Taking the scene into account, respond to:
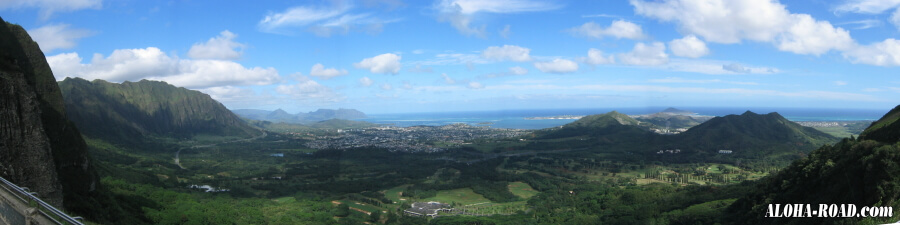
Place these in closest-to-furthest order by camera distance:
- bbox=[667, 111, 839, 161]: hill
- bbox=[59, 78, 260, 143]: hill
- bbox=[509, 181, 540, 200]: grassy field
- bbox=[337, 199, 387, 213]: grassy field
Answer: bbox=[337, 199, 387, 213]: grassy field < bbox=[509, 181, 540, 200]: grassy field < bbox=[667, 111, 839, 161]: hill < bbox=[59, 78, 260, 143]: hill

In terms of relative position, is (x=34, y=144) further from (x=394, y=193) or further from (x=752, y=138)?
A: (x=752, y=138)

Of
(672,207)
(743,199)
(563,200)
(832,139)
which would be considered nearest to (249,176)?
(563,200)

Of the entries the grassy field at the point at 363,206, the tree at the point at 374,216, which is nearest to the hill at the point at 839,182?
the tree at the point at 374,216

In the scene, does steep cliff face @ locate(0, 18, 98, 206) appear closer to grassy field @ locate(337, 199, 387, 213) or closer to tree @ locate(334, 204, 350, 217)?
tree @ locate(334, 204, 350, 217)

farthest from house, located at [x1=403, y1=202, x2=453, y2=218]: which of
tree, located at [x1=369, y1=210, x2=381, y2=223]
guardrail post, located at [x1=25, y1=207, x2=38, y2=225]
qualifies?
guardrail post, located at [x1=25, y1=207, x2=38, y2=225]

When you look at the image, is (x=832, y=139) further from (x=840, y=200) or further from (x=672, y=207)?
(x=840, y=200)

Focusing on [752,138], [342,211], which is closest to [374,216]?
[342,211]
